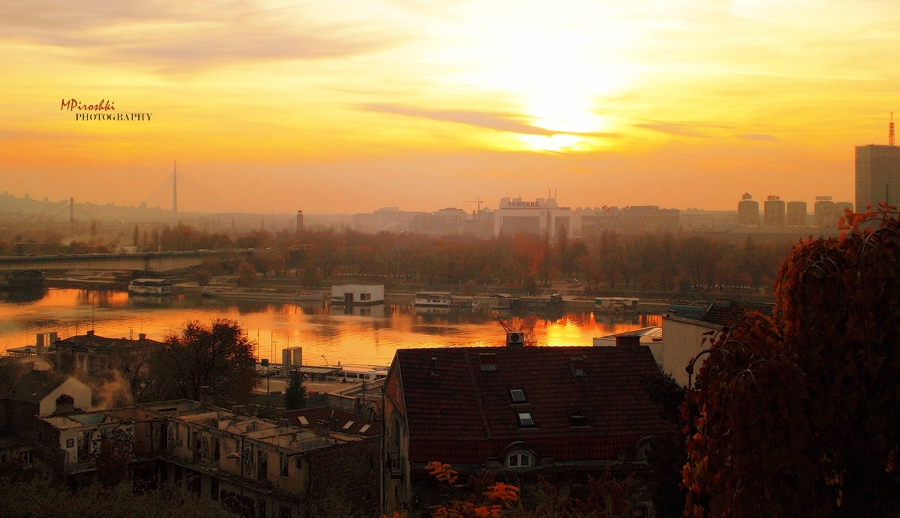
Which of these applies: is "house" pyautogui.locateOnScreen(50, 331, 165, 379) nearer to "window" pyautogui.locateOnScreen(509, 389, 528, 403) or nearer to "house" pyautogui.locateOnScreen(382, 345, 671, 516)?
"house" pyautogui.locateOnScreen(382, 345, 671, 516)

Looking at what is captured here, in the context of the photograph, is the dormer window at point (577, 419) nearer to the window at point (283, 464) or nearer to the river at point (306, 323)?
the window at point (283, 464)

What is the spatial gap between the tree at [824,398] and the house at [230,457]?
244cm

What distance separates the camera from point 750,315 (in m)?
1.29

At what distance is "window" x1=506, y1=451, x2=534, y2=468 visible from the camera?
2.88m

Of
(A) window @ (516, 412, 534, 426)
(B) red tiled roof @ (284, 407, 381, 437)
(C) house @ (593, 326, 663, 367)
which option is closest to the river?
(C) house @ (593, 326, 663, 367)

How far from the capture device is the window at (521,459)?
2.88m

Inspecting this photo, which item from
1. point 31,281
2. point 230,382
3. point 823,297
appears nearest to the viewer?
point 823,297

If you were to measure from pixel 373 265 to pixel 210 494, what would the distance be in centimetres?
1944

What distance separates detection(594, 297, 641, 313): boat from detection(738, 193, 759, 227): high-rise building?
24808 millimetres

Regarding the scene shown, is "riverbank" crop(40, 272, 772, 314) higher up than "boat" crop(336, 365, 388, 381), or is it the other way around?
"riverbank" crop(40, 272, 772, 314)

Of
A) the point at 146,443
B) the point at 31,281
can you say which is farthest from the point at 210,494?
the point at 31,281

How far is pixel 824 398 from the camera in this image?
1172mm

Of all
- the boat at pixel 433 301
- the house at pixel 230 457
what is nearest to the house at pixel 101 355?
the house at pixel 230 457

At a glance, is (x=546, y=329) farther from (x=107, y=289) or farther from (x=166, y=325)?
(x=107, y=289)
